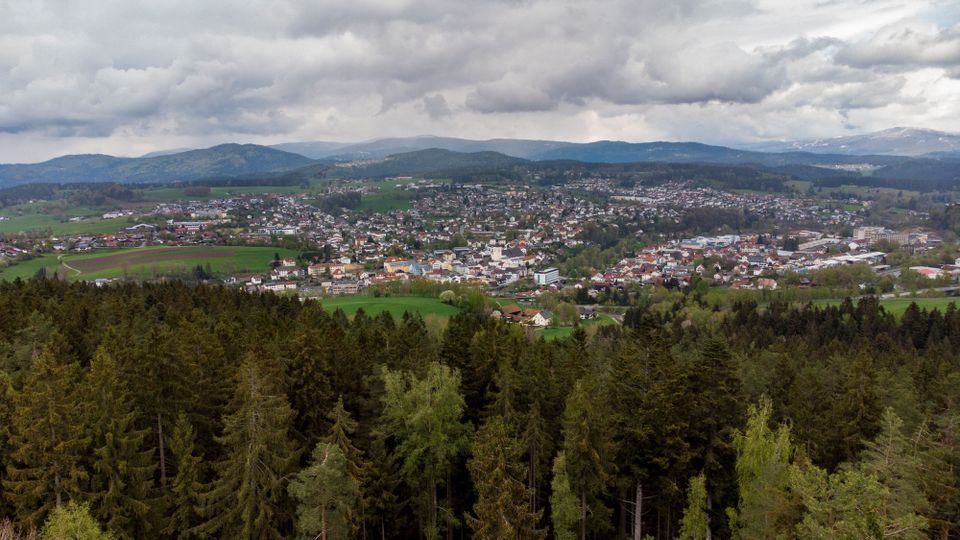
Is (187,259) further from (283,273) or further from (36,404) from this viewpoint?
(36,404)

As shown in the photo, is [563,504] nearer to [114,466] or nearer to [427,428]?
[427,428]

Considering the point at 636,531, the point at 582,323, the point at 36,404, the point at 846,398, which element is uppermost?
the point at 36,404

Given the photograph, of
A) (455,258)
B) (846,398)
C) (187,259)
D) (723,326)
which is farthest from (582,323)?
(187,259)

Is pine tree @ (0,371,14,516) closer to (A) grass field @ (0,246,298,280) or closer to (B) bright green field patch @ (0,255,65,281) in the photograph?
(A) grass field @ (0,246,298,280)

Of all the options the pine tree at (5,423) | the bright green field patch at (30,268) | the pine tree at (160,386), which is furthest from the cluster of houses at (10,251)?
the pine tree at (5,423)

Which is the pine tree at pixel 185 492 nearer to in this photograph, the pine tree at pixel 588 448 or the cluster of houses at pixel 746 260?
Result: the pine tree at pixel 588 448

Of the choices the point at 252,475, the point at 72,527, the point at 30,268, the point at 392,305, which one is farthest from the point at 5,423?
the point at 30,268

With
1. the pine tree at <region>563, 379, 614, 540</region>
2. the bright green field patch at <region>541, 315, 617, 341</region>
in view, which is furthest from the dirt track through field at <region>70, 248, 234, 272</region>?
the pine tree at <region>563, 379, 614, 540</region>

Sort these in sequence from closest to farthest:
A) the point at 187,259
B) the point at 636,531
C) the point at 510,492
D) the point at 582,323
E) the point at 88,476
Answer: the point at 510,492
the point at 88,476
the point at 636,531
the point at 582,323
the point at 187,259
